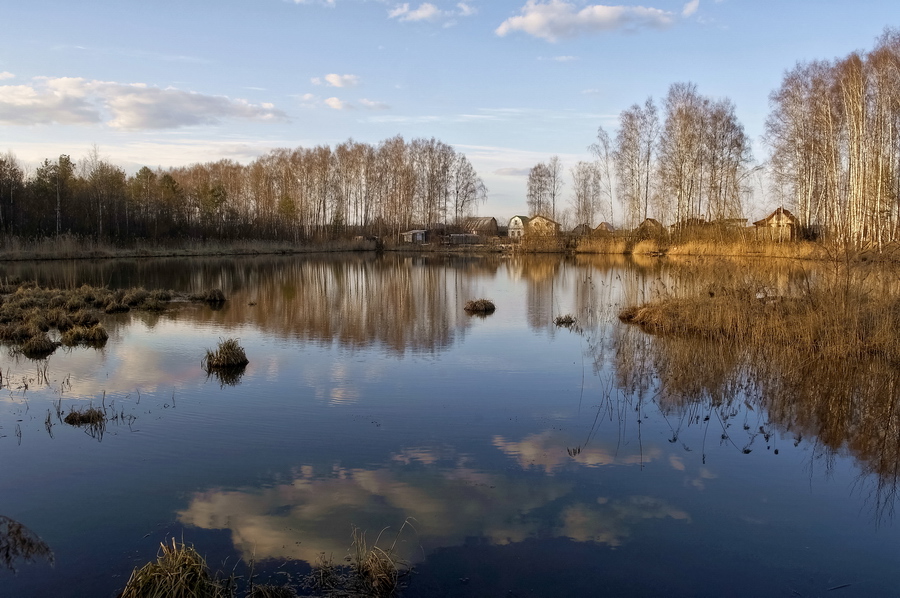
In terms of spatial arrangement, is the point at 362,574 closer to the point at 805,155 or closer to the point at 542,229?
the point at 805,155

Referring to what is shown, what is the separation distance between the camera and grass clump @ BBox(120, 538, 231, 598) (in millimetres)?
4305

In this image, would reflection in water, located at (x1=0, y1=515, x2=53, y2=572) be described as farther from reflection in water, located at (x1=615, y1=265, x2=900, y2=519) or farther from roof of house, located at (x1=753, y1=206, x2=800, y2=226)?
roof of house, located at (x1=753, y1=206, x2=800, y2=226)

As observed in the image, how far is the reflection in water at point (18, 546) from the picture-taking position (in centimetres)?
511

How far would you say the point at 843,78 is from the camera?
95.4ft

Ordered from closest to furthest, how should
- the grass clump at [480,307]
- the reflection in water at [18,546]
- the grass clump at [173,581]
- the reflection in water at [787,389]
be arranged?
the grass clump at [173,581] → the reflection in water at [18,546] → the reflection in water at [787,389] → the grass clump at [480,307]

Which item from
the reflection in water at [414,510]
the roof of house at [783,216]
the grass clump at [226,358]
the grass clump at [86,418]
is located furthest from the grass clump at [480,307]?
the roof of house at [783,216]

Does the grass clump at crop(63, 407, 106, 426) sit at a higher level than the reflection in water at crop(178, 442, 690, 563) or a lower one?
higher

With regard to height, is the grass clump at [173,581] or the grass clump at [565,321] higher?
the grass clump at [565,321]

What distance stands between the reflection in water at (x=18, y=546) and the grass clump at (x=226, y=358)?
6300 millimetres

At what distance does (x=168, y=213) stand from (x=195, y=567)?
2550 inches

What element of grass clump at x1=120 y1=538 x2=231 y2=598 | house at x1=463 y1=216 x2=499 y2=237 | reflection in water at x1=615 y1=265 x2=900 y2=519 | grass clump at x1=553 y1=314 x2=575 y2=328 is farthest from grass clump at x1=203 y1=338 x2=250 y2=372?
house at x1=463 y1=216 x2=499 y2=237

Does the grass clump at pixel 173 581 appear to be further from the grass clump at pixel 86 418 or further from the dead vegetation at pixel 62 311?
the dead vegetation at pixel 62 311

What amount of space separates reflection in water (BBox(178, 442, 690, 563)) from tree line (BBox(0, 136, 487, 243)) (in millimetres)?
56251

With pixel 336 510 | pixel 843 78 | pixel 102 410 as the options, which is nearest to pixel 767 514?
pixel 336 510
